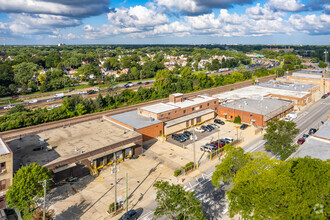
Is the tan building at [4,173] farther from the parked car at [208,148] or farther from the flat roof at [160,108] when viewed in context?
the parked car at [208,148]

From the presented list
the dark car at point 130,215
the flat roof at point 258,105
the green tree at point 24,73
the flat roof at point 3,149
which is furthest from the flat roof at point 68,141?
the green tree at point 24,73

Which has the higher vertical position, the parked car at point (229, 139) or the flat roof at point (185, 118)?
the flat roof at point (185, 118)

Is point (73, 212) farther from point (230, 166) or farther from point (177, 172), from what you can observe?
point (230, 166)

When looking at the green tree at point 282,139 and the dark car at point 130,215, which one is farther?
the green tree at point 282,139

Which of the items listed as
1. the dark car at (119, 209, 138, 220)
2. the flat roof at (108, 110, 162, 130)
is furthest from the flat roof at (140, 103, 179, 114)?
the dark car at (119, 209, 138, 220)

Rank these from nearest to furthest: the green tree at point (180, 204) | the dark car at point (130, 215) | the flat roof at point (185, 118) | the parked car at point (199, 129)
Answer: the green tree at point (180, 204) < the dark car at point (130, 215) < the flat roof at point (185, 118) < the parked car at point (199, 129)

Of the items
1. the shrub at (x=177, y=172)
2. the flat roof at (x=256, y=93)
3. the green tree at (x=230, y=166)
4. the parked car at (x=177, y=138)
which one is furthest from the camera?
the flat roof at (x=256, y=93)
